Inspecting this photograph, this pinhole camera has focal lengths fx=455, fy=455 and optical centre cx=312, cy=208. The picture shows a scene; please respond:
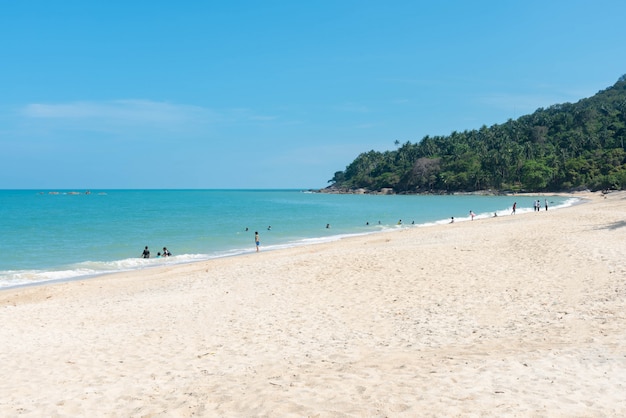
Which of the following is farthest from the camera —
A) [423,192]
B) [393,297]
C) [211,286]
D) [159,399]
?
[423,192]

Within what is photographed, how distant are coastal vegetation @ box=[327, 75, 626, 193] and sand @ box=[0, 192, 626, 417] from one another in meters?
91.5

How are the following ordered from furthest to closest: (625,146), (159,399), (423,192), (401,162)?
(401,162) → (423,192) → (625,146) → (159,399)

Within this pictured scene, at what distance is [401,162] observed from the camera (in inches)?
6934

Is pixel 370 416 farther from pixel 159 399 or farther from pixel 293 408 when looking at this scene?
pixel 159 399

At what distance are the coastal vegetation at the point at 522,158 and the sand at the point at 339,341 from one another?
91508 mm

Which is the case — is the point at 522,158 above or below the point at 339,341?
above

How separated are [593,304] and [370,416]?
7.72 meters

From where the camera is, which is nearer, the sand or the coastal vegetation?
the sand

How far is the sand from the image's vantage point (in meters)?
6.02

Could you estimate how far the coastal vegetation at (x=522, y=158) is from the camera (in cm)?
10512

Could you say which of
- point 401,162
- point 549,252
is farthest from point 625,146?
point 549,252

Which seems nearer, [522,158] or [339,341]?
[339,341]

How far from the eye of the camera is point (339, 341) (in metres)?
9.33

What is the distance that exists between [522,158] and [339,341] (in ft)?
425
